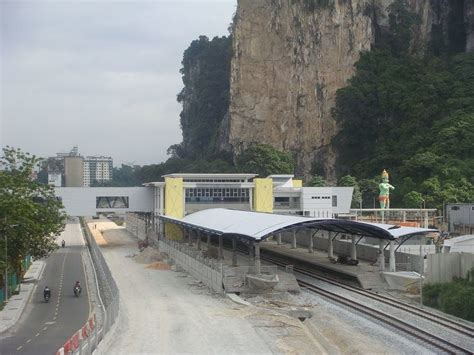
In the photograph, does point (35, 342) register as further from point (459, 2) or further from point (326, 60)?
point (459, 2)

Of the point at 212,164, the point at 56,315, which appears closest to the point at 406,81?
the point at 212,164

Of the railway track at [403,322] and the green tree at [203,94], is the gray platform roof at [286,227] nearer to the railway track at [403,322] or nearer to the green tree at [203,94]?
the railway track at [403,322]

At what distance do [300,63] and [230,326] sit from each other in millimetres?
94655

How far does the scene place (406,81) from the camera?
108938 mm

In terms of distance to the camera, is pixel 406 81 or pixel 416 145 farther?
pixel 406 81

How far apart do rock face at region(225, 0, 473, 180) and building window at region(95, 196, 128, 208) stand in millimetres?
46102

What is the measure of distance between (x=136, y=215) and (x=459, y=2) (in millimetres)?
66857

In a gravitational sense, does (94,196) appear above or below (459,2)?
below

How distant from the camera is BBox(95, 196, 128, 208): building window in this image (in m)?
73.0

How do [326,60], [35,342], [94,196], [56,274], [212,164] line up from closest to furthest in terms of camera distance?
[35,342]
[56,274]
[94,196]
[326,60]
[212,164]

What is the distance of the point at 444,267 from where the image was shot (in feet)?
126

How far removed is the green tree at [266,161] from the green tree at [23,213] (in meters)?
66.1

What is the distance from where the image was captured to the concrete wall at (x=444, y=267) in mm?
38094

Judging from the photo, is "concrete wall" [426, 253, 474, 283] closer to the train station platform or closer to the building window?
the train station platform
